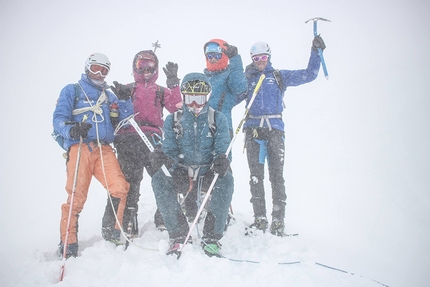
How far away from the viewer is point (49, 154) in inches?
566

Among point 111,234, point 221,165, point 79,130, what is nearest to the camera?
point 221,165

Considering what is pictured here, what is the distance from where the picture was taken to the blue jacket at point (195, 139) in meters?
4.02

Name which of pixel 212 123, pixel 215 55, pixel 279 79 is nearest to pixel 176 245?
pixel 212 123

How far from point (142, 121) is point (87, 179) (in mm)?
1305

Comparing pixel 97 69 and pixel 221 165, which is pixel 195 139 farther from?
pixel 97 69

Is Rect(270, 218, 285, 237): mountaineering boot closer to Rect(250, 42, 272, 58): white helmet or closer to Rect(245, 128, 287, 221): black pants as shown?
Rect(245, 128, 287, 221): black pants

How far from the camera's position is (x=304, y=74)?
17.0 feet

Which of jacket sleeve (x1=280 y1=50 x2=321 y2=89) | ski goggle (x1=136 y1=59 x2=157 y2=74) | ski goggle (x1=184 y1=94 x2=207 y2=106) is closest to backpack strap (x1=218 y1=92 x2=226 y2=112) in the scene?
ski goggle (x1=184 y1=94 x2=207 y2=106)

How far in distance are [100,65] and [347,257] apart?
451cm

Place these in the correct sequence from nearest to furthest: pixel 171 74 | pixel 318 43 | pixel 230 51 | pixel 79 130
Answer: pixel 79 130 < pixel 230 51 < pixel 318 43 < pixel 171 74

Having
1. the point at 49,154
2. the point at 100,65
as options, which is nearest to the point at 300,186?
the point at 100,65

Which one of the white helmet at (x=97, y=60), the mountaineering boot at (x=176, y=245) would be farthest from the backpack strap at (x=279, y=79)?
the mountaineering boot at (x=176, y=245)

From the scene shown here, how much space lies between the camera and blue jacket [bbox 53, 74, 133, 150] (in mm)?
4117

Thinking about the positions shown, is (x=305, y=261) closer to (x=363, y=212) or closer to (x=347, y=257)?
(x=347, y=257)
